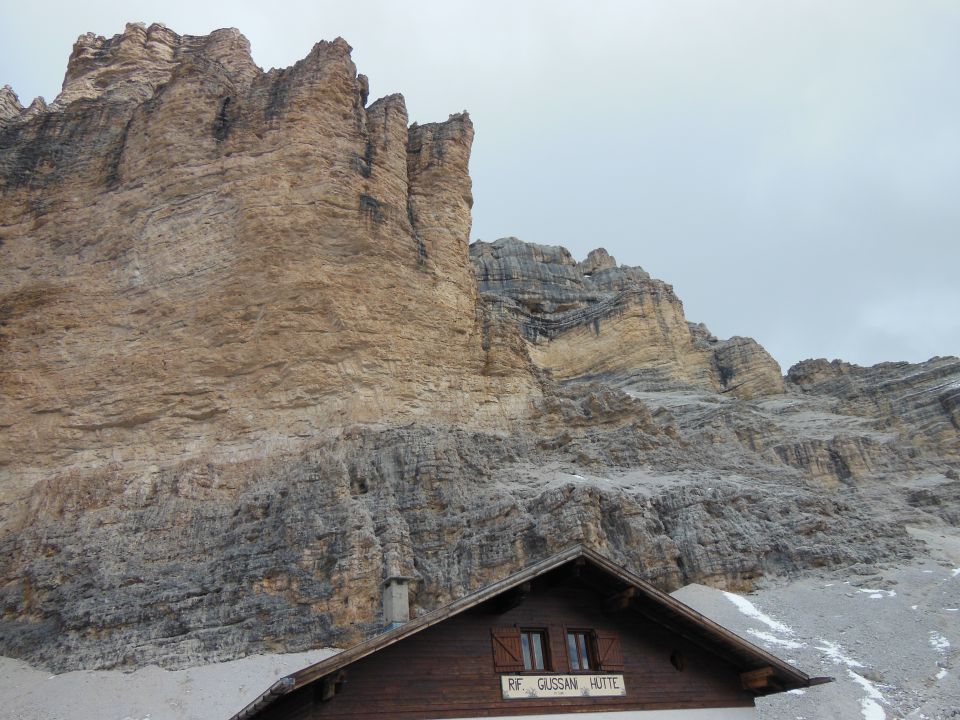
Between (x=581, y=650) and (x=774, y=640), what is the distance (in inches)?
509

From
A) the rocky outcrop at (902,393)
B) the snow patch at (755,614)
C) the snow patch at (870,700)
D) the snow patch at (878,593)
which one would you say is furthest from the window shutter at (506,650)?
the rocky outcrop at (902,393)

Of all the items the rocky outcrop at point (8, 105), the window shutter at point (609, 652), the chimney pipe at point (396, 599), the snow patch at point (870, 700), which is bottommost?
the snow patch at point (870, 700)

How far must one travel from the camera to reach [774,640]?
20172 millimetres

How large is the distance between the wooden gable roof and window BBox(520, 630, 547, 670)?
65cm

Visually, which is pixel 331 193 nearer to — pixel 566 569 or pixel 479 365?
pixel 479 365

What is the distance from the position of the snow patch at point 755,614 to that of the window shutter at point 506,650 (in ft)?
47.2

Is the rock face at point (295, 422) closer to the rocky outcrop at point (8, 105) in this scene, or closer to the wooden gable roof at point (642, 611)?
the rocky outcrop at point (8, 105)

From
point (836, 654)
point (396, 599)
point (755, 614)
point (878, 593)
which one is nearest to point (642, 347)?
point (878, 593)

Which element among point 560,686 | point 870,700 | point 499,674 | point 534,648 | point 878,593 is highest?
point 878,593

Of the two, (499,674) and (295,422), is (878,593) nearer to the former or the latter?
(499,674)

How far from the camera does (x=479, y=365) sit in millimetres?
32219

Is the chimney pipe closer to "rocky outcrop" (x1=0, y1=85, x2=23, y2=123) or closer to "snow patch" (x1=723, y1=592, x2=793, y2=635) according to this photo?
"snow patch" (x1=723, y1=592, x2=793, y2=635)

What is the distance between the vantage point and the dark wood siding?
Result: 8.25m

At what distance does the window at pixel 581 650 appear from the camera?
31.3ft
